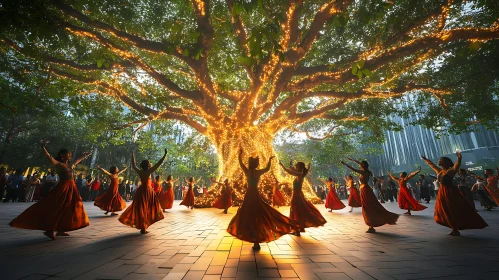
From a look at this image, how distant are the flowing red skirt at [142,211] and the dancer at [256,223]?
8.57 ft

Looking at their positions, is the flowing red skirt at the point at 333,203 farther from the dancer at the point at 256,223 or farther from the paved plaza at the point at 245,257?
the dancer at the point at 256,223

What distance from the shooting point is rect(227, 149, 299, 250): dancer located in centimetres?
414

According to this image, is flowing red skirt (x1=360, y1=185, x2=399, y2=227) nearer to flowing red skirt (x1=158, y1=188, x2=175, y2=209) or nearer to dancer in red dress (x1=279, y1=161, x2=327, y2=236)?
dancer in red dress (x1=279, y1=161, x2=327, y2=236)

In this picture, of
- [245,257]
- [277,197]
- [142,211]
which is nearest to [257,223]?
[245,257]

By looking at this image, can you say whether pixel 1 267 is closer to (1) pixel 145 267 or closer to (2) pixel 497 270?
(1) pixel 145 267

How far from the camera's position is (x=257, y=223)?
4305 mm

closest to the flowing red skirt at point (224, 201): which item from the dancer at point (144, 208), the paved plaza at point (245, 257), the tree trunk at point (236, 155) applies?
the tree trunk at point (236, 155)

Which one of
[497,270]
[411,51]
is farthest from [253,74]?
[497,270]

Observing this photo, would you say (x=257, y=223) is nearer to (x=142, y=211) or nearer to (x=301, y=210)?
(x=301, y=210)

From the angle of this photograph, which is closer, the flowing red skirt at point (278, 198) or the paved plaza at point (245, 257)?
the paved plaza at point (245, 257)

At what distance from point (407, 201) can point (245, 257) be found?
9.42 m

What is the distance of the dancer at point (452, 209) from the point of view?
5.18 m

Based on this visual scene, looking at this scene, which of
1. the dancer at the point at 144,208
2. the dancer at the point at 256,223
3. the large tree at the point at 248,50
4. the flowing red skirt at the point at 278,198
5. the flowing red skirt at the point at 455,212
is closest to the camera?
the dancer at the point at 256,223

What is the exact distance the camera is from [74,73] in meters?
10.3
